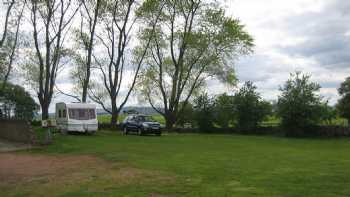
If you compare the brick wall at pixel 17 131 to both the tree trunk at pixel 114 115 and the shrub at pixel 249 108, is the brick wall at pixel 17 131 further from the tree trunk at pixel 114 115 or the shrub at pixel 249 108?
the shrub at pixel 249 108

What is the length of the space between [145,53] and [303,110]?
1774 centimetres

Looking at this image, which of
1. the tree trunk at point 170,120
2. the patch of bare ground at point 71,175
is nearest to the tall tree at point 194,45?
the tree trunk at point 170,120

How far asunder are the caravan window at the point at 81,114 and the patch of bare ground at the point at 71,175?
52.8 ft

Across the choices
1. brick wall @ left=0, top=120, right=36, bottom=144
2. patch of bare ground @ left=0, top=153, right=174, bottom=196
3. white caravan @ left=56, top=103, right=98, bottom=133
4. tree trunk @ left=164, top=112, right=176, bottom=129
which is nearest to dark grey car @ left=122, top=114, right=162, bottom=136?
white caravan @ left=56, top=103, right=98, bottom=133

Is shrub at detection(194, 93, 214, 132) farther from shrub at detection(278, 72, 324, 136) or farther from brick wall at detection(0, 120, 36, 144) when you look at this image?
brick wall at detection(0, 120, 36, 144)

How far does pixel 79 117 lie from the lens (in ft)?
105

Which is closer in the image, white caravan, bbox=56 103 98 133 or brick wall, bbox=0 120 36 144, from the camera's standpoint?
brick wall, bbox=0 120 36 144

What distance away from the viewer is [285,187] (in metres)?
9.02

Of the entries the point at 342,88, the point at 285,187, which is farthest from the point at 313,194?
the point at 342,88

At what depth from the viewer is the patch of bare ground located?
10.0 metres

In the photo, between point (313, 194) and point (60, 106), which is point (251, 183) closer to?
point (313, 194)

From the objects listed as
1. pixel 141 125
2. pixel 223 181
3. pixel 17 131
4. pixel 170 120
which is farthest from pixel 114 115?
pixel 223 181

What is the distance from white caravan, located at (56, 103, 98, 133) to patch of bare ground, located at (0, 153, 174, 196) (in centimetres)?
1579

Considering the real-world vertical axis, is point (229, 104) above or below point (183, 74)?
below
